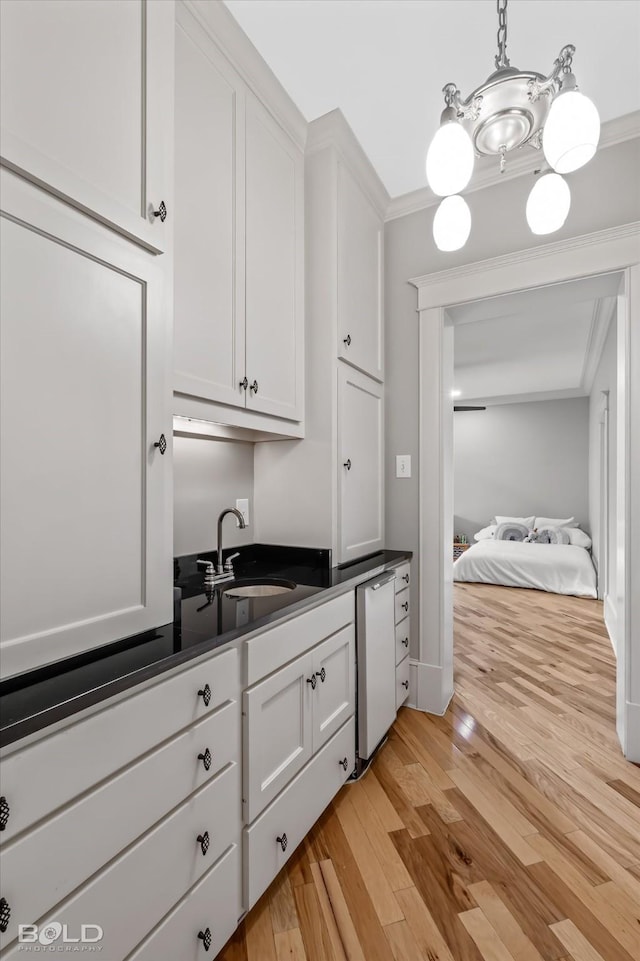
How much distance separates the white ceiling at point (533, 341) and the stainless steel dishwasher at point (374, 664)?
1.58 metres

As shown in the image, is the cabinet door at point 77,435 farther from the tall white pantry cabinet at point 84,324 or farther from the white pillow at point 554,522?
the white pillow at point 554,522

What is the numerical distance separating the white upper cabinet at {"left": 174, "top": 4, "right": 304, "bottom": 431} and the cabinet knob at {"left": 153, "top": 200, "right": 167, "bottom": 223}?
169 millimetres

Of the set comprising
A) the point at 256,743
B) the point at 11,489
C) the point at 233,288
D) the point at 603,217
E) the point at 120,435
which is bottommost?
the point at 256,743

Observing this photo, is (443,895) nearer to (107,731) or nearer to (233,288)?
(107,731)

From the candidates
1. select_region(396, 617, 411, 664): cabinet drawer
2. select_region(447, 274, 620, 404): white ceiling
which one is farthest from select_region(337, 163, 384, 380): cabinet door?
select_region(396, 617, 411, 664): cabinet drawer

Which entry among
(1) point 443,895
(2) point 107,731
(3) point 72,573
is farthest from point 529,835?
(3) point 72,573

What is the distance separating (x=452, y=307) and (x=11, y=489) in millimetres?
2230

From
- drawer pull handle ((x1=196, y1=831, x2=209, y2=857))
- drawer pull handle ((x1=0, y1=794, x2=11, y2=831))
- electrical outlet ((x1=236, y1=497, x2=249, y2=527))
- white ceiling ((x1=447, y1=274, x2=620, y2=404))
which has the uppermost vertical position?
white ceiling ((x1=447, y1=274, x2=620, y2=404))

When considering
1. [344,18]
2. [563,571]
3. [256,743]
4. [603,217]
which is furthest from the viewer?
[563,571]

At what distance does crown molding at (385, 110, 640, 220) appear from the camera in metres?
2.01

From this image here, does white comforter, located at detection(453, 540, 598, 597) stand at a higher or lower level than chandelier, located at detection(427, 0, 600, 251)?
lower

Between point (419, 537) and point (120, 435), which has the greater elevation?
point (120, 435)

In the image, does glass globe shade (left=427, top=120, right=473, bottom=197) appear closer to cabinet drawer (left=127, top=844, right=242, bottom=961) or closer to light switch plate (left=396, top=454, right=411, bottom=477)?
light switch plate (left=396, top=454, right=411, bottom=477)

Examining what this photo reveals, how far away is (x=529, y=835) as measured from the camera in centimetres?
159
